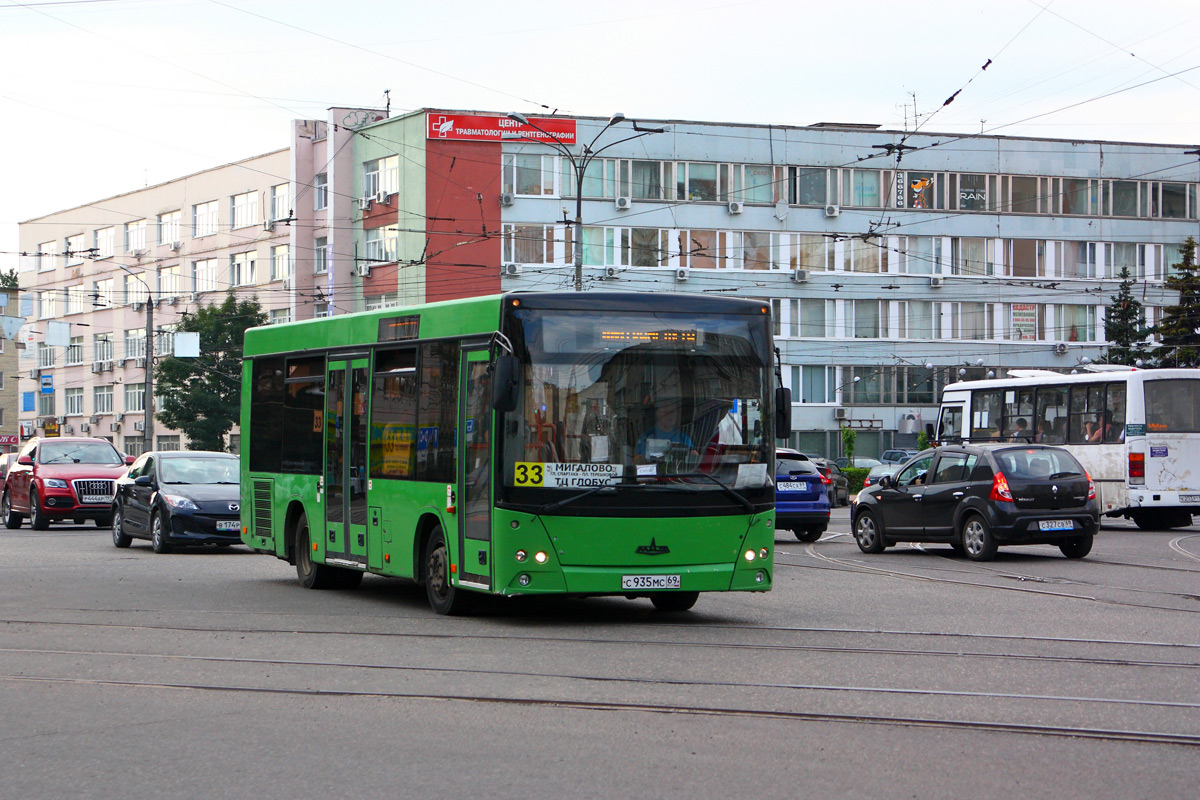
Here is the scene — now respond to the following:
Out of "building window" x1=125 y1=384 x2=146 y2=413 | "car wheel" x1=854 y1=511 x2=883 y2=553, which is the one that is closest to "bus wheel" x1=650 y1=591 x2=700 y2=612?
"car wheel" x1=854 y1=511 x2=883 y2=553

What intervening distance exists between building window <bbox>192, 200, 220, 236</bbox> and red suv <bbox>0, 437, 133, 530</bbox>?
4267 centimetres

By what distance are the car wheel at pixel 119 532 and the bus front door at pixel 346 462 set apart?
1065 cm

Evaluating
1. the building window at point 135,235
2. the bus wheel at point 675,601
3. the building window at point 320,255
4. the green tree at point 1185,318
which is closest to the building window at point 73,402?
the building window at point 135,235

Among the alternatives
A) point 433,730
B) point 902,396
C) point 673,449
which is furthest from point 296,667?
point 902,396

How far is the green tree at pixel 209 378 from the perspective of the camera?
63031mm

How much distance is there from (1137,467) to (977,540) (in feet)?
30.3

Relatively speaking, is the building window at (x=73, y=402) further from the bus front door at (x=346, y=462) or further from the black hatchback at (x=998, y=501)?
the bus front door at (x=346, y=462)

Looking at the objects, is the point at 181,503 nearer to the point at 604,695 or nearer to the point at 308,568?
the point at 308,568

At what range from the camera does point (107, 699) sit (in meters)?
8.97

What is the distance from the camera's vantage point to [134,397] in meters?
78.4

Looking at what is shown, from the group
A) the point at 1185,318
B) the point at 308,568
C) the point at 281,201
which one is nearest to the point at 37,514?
the point at 308,568

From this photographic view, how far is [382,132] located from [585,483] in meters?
52.9

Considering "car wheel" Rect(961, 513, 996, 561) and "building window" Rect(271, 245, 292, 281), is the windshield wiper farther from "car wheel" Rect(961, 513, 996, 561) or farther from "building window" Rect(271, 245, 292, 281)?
"building window" Rect(271, 245, 292, 281)

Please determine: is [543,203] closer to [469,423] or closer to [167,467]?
[167,467]
